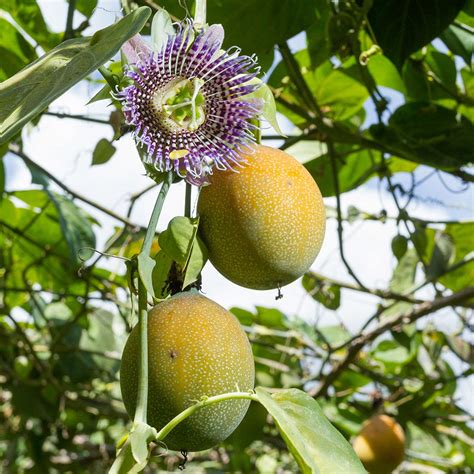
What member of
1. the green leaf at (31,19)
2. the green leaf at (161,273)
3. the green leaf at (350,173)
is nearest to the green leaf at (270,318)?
the green leaf at (350,173)

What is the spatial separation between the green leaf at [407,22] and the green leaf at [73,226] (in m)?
0.73

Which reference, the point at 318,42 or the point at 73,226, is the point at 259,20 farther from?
the point at 73,226

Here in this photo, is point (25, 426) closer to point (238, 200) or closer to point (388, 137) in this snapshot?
point (388, 137)

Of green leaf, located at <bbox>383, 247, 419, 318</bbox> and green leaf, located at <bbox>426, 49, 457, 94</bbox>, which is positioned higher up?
green leaf, located at <bbox>426, 49, 457, 94</bbox>

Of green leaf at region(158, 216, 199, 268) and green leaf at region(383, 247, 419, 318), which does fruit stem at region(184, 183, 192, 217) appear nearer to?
green leaf at region(158, 216, 199, 268)

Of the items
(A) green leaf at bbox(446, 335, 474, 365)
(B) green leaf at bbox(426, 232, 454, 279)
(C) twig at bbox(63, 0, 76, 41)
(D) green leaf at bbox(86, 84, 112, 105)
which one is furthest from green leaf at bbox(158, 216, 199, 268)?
(A) green leaf at bbox(446, 335, 474, 365)

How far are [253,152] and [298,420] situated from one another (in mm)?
252

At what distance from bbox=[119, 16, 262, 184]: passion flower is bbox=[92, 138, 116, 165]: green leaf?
1.51 feet

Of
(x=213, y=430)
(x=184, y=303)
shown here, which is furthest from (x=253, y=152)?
(x=213, y=430)

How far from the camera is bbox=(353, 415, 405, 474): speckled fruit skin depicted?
2002 mm

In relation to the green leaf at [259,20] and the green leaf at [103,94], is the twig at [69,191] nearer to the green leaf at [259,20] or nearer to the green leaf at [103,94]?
the green leaf at [259,20]

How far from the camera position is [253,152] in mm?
782

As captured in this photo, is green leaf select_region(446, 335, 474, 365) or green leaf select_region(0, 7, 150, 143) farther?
green leaf select_region(446, 335, 474, 365)

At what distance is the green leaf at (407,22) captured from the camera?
3.83 feet
